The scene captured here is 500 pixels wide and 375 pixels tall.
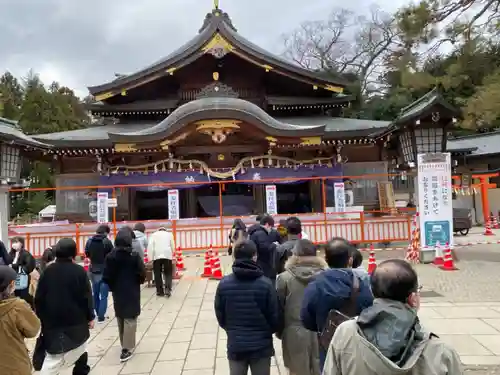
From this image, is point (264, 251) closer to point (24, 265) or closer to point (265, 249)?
point (265, 249)

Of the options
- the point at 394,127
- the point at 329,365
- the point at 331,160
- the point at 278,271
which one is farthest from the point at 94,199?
the point at 329,365

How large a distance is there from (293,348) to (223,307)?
0.66 meters

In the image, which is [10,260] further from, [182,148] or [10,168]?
[182,148]

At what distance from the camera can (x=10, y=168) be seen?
36.8 ft

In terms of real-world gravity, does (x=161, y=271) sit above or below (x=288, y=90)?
below

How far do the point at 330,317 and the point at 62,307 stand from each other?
8.49 feet

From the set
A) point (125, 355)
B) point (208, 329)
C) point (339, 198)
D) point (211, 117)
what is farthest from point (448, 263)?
point (211, 117)

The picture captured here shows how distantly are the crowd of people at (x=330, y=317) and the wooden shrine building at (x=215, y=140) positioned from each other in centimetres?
1230

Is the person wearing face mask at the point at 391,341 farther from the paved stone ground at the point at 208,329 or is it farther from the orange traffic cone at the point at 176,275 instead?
the orange traffic cone at the point at 176,275

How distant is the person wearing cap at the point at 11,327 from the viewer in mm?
3096

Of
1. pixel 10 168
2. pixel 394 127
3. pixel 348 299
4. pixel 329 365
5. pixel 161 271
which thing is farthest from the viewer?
pixel 394 127

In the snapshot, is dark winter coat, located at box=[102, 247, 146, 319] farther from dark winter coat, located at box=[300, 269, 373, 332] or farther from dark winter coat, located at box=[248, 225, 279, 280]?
dark winter coat, located at box=[300, 269, 373, 332]

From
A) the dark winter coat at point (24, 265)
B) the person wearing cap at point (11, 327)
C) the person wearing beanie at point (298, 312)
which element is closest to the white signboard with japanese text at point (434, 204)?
the person wearing beanie at point (298, 312)

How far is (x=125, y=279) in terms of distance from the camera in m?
5.11
